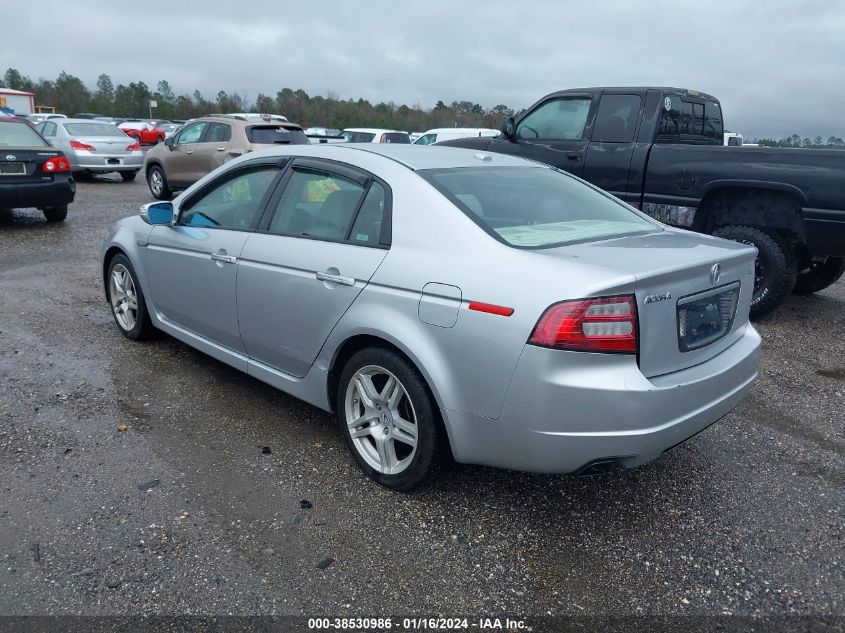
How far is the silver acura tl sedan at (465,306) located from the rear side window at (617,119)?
3.38m

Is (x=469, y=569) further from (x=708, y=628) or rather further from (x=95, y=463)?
(x=95, y=463)

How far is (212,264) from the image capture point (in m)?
4.11

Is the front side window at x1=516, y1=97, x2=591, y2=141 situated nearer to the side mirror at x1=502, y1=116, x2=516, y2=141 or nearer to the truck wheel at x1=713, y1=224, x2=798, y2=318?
the side mirror at x1=502, y1=116, x2=516, y2=141

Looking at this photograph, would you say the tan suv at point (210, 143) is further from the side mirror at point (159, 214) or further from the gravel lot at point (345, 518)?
the gravel lot at point (345, 518)

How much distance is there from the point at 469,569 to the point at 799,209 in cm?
460

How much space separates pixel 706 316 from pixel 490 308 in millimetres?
1023

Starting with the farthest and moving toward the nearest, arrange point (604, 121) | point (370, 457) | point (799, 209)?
point (604, 121) → point (799, 209) → point (370, 457)

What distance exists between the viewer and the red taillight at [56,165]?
32.4 ft

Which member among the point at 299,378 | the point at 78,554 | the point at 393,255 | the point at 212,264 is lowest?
the point at 78,554

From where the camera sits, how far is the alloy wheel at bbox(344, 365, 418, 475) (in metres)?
3.15

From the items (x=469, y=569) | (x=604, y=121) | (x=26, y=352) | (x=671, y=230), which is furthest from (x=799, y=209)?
(x=26, y=352)

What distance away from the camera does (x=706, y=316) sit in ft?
9.93

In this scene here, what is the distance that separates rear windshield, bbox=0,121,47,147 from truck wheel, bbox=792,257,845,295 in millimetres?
10102

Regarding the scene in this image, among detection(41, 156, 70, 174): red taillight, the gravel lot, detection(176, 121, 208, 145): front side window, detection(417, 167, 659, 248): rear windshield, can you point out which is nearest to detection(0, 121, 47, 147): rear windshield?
detection(41, 156, 70, 174): red taillight
